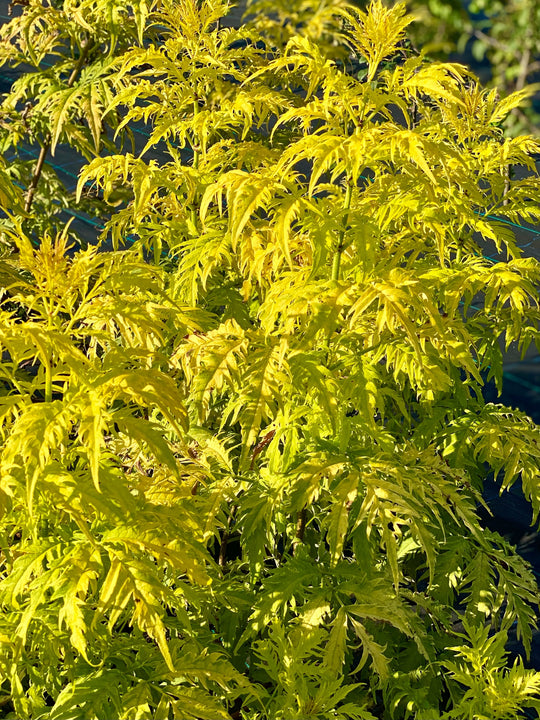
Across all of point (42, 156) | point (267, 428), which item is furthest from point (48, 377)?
point (42, 156)

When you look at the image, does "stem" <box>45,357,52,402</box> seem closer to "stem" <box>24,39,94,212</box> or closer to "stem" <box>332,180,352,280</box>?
"stem" <box>332,180,352,280</box>

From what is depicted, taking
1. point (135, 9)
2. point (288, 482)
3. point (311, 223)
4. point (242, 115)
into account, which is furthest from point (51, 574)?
point (135, 9)

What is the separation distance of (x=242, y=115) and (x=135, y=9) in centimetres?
65

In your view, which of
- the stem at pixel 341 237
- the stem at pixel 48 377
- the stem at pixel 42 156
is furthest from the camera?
the stem at pixel 42 156

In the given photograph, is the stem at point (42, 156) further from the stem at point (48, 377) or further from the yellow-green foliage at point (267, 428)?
the stem at point (48, 377)

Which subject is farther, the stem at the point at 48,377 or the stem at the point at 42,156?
the stem at the point at 42,156

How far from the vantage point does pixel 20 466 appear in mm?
1534

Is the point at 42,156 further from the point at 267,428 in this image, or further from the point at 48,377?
the point at 48,377

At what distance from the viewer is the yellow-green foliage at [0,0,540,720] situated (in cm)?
163

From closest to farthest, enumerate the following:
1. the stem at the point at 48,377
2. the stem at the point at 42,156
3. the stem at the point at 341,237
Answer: the stem at the point at 48,377, the stem at the point at 341,237, the stem at the point at 42,156

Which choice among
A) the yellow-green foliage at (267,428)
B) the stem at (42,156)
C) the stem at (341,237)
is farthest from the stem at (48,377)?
the stem at (42,156)

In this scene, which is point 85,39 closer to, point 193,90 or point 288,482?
point 193,90

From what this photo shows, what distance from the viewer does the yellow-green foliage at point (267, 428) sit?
163 cm

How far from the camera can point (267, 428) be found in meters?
2.23
